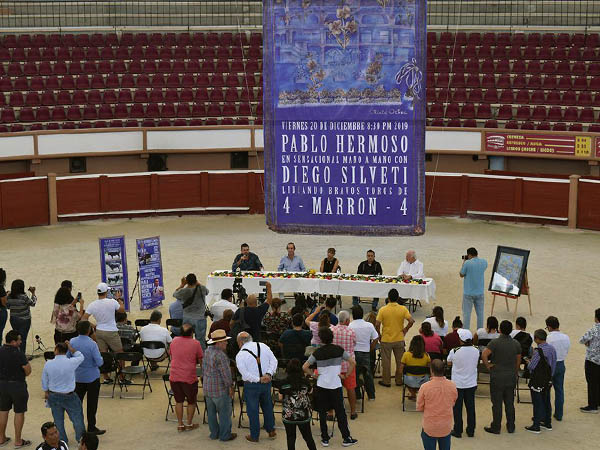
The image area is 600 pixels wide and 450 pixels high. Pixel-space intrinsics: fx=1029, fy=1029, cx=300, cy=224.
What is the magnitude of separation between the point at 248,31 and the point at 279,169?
19014 millimetres

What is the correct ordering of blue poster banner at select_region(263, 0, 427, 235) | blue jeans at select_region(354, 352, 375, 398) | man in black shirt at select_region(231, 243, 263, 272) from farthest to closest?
man in black shirt at select_region(231, 243, 263, 272) < blue poster banner at select_region(263, 0, 427, 235) < blue jeans at select_region(354, 352, 375, 398)

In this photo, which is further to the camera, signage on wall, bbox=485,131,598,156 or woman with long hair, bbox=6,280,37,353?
signage on wall, bbox=485,131,598,156

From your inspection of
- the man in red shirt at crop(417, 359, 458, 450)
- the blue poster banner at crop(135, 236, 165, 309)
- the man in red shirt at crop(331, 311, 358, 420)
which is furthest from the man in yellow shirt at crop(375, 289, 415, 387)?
the blue poster banner at crop(135, 236, 165, 309)

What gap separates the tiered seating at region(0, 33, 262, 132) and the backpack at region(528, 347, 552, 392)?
65.1 ft

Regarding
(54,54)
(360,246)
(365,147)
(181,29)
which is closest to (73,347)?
(365,147)

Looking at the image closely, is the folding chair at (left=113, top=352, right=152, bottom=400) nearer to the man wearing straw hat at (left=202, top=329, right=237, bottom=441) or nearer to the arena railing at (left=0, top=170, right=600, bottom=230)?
the man wearing straw hat at (left=202, top=329, right=237, bottom=441)

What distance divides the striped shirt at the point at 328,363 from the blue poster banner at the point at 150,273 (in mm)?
7770

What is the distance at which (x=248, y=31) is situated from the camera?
37.4 metres

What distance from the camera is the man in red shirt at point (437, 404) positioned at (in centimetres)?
1170

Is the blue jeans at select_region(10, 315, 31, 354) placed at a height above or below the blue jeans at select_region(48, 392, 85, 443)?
above

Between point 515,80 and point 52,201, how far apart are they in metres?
15.1

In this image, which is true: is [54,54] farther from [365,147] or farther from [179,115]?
[365,147]

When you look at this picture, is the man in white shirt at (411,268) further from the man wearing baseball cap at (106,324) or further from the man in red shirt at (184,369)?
the man in red shirt at (184,369)

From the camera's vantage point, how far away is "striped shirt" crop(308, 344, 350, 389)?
42.2ft
